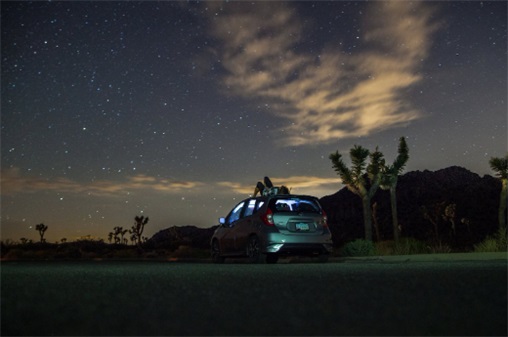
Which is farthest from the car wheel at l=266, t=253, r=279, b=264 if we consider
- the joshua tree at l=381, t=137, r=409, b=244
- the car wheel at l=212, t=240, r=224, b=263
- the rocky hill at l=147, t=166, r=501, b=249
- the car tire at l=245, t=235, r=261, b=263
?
the rocky hill at l=147, t=166, r=501, b=249

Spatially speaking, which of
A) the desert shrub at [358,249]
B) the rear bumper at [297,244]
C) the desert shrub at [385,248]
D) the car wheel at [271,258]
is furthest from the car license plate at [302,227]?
the desert shrub at [385,248]

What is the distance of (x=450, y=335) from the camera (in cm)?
433

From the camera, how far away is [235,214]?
1755cm

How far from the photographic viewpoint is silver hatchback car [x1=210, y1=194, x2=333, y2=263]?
15.1m

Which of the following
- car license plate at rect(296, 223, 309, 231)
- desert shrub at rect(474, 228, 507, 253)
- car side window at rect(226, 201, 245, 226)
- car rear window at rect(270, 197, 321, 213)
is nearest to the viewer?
car license plate at rect(296, 223, 309, 231)

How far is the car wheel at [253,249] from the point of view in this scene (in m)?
15.3

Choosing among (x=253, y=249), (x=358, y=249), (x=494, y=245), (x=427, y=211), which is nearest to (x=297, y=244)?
(x=253, y=249)

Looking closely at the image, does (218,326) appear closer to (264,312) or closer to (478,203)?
(264,312)

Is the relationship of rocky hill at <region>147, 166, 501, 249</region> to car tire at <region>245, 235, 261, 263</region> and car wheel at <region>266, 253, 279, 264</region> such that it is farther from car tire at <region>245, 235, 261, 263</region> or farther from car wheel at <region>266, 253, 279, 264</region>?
car wheel at <region>266, 253, 279, 264</region>

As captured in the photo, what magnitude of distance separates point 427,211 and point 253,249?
3934 centimetres

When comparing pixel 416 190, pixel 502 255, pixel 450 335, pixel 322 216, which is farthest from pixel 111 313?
pixel 416 190

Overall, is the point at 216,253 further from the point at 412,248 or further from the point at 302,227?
the point at 412,248

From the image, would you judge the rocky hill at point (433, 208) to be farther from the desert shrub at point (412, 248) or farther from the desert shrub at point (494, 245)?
the desert shrub at point (494, 245)

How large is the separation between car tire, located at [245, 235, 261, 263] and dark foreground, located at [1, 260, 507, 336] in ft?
22.9
